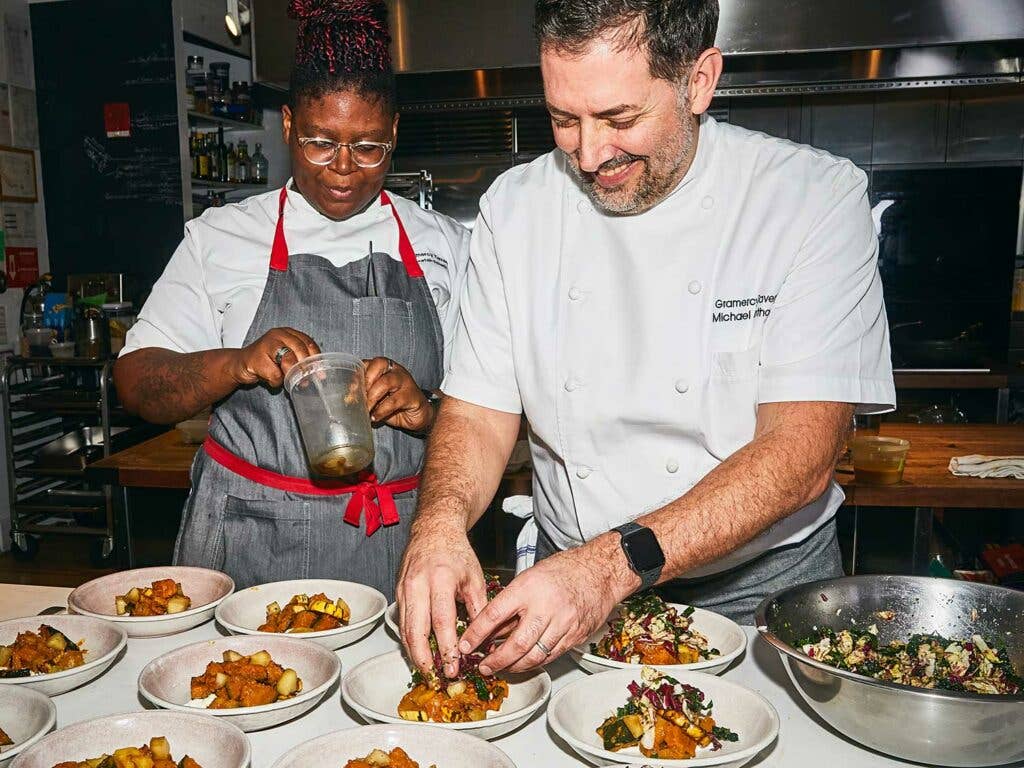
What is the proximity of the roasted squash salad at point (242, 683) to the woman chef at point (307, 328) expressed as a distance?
0.62 metres

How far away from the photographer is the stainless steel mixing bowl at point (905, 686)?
3.33ft

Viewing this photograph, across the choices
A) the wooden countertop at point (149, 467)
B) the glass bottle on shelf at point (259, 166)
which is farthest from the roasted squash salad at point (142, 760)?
the glass bottle on shelf at point (259, 166)

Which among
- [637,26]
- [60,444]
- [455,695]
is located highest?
[637,26]

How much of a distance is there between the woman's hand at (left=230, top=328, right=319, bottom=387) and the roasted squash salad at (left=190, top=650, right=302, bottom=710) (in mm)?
578

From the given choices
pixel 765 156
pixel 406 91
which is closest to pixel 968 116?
pixel 406 91

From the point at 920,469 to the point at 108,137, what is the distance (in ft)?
15.5

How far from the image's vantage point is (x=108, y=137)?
17.9 feet

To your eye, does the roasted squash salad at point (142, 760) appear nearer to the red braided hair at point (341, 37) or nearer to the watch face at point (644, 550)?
the watch face at point (644, 550)

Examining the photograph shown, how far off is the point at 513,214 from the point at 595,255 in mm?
199

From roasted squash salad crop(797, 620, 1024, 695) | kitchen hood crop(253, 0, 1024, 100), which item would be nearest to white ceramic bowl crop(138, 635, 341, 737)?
roasted squash salad crop(797, 620, 1024, 695)

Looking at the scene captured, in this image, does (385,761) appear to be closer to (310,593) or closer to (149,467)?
(310,593)

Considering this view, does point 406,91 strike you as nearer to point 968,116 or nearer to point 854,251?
point 968,116

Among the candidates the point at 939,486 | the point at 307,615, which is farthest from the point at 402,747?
the point at 939,486

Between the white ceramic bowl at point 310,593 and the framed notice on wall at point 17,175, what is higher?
the framed notice on wall at point 17,175
